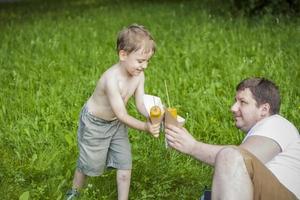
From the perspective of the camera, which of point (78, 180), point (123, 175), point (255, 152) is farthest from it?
point (78, 180)

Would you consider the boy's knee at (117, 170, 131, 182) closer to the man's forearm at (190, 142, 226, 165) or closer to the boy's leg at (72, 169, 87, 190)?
the boy's leg at (72, 169, 87, 190)

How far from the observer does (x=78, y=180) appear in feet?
14.2

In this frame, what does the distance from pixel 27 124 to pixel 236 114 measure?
2586 millimetres

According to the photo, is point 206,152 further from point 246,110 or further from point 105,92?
point 105,92

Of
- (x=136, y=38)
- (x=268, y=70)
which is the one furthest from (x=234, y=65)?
(x=136, y=38)

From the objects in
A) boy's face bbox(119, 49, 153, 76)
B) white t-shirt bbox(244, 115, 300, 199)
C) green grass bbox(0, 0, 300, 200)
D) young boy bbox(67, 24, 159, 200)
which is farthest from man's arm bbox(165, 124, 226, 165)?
green grass bbox(0, 0, 300, 200)

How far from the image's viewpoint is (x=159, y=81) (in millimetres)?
6676

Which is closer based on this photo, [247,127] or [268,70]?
[247,127]

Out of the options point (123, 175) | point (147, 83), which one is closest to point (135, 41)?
point (123, 175)

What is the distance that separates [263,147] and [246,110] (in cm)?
31

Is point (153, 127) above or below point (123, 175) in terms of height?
above

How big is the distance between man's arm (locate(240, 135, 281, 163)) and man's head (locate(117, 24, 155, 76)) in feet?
2.92

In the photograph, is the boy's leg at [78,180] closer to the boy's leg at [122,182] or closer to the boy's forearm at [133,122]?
the boy's leg at [122,182]

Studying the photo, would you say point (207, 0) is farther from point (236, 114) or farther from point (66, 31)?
point (236, 114)
